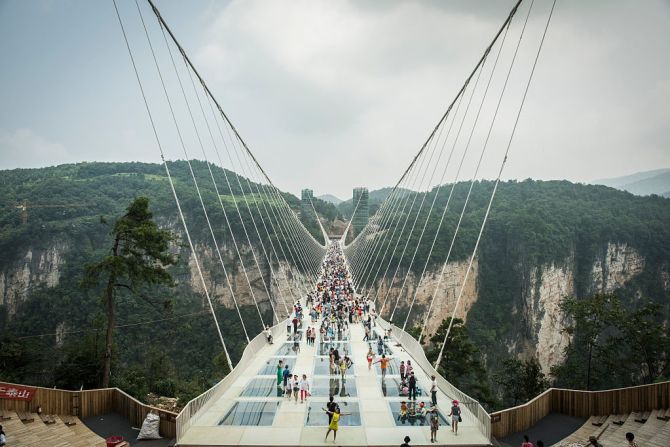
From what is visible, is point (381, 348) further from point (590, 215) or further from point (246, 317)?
point (590, 215)

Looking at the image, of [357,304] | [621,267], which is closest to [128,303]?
[357,304]

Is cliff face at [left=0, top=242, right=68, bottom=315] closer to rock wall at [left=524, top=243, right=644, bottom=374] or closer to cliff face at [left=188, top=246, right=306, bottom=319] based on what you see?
cliff face at [left=188, top=246, right=306, bottom=319]

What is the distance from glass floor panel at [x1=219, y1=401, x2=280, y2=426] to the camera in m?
8.59

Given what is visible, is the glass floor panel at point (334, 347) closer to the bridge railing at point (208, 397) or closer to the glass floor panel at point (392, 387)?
the bridge railing at point (208, 397)

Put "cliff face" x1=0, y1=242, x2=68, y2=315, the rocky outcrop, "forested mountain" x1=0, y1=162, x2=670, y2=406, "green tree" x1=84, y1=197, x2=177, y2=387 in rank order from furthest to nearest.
A: 1. the rocky outcrop
2. "cliff face" x1=0, y1=242, x2=68, y2=315
3. "forested mountain" x1=0, y1=162, x2=670, y2=406
4. "green tree" x1=84, y1=197, x2=177, y2=387

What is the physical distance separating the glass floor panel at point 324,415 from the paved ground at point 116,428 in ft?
8.88

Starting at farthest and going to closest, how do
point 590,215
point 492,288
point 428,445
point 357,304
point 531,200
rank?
point 531,200
point 590,215
point 492,288
point 357,304
point 428,445

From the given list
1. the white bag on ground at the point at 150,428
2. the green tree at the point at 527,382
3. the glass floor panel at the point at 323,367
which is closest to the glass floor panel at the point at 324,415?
the glass floor panel at the point at 323,367

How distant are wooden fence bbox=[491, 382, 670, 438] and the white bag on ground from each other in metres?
6.34

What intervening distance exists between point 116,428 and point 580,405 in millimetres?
9907

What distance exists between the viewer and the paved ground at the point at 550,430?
8438mm

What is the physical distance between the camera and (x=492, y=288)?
69.4 m

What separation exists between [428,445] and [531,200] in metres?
90.7

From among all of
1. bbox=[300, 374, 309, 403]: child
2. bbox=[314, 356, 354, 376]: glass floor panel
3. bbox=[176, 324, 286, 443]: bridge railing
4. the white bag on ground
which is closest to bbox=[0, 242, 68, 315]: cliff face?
bbox=[176, 324, 286, 443]: bridge railing
